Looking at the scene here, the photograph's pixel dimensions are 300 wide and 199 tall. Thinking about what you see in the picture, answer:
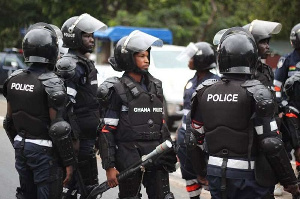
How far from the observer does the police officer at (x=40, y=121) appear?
585 centimetres

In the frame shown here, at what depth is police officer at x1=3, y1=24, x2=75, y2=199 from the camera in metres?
5.85

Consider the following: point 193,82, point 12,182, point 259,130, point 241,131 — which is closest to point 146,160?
point 241,131

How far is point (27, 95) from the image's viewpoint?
589cm

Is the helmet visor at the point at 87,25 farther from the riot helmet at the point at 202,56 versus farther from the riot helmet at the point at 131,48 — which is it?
the riot helmet at the point at 202,56

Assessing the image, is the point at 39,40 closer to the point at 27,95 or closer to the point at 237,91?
the point at 27,95

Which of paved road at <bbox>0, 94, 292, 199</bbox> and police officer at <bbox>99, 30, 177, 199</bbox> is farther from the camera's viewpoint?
paved road at <bbox>0, 94, 292, 199</bbox>

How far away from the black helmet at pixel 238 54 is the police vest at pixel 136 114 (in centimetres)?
107

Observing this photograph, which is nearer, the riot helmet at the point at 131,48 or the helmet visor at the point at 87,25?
the riot helmet at the point at 131,48

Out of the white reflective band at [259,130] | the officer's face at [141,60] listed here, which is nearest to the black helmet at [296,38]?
the officer's face at [141,60]

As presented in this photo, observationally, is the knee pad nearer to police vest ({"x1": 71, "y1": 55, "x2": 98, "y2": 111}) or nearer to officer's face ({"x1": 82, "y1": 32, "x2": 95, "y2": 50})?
police vest ({"x1": 71, "y1": 55, "x2": 98, "y2": 111})

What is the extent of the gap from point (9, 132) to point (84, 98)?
1.06m

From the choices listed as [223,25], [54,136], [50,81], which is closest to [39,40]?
[50,81]

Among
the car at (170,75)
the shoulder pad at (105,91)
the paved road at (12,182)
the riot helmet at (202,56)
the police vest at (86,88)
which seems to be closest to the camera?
the shoulder pad at (105,91)

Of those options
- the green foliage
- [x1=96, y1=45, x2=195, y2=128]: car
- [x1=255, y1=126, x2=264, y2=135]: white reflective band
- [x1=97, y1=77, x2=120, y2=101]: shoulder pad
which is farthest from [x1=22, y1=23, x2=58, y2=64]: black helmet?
the green foliage
